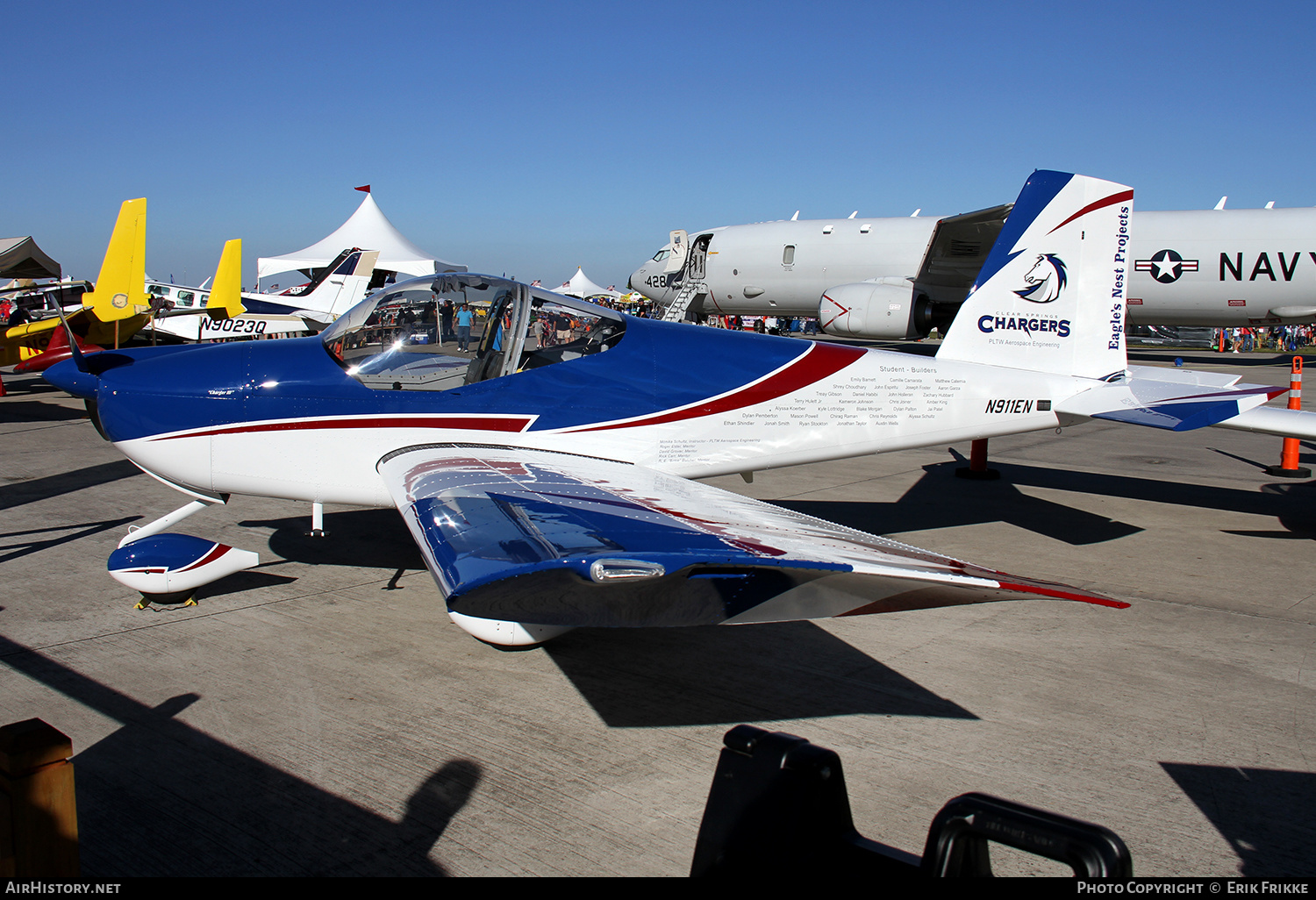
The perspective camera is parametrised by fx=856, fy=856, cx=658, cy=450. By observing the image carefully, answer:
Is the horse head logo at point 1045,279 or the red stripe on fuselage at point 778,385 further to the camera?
the horse head logo at point 1045,279

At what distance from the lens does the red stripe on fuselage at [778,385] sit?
17.7ft

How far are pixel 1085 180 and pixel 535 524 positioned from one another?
522 centimetres

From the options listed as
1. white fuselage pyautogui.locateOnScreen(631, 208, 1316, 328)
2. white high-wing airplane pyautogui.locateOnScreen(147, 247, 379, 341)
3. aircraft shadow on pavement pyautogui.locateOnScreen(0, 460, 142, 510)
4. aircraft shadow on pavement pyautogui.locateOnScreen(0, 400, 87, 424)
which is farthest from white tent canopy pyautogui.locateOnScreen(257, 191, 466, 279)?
aircraft shadow on pavement pyautogui.locateOnScreen(0, 460, 142, 510)

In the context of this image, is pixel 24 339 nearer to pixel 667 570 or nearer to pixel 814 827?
pixel 667 570

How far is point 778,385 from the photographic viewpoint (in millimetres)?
5586

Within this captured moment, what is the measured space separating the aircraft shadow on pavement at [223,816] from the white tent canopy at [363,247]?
28.6 meters

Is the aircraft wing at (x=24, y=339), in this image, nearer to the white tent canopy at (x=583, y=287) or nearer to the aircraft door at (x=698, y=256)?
the aircraft door at (x=698, y=256)

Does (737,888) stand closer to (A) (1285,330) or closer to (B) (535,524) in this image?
(B) (535,524)

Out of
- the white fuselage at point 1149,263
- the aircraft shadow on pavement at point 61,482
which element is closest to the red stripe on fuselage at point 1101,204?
the aircraft shadow on pavement at point 61,482

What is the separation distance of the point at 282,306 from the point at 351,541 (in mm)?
17781

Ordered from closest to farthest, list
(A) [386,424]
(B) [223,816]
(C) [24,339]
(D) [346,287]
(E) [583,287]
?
(B) [223,816] → (A) [386,424] → (C) [24,339] → (D) [346,287] → (E) [583,287]

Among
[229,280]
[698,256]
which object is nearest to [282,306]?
[229,280]

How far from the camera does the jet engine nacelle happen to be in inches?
837

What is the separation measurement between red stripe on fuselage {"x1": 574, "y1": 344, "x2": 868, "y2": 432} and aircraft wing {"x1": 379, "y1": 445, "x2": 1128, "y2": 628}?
6.34ft
